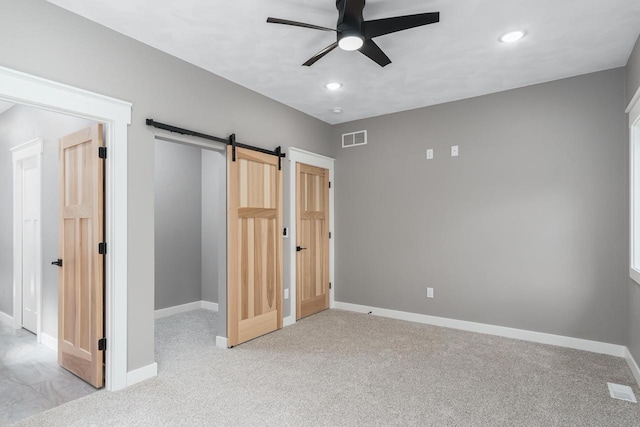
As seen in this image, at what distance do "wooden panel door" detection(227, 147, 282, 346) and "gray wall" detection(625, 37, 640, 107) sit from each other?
3.37 metres

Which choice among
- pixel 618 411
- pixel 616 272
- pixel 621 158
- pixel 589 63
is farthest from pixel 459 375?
pixel 589 63

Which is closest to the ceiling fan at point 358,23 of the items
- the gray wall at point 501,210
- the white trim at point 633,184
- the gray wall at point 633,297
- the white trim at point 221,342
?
the gray wall at point 633,297

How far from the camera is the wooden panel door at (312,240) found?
4609 mm

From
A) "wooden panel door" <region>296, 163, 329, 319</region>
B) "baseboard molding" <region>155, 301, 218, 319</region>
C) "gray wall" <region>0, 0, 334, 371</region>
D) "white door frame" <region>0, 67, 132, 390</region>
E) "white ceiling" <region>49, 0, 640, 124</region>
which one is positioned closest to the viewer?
"gray wall" <region>0, 0, 334, 371</region>

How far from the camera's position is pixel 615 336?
337cm

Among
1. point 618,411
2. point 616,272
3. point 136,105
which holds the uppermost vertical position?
point 136,105

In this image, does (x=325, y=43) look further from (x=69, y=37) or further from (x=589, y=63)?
(x=589, y=63)

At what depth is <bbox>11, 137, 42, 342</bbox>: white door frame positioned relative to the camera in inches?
146

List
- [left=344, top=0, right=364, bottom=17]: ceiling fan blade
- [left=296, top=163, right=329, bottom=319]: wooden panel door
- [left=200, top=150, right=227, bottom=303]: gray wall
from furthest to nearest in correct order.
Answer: [left=200, top=150, right=227, bottom=303]: gray wall < [left=296, top=163, right=329, bottom=319]: wooden panel door < [left=344, top=0, right=364, bottom=17]: ceiling fan blade

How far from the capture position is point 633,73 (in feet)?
9.78

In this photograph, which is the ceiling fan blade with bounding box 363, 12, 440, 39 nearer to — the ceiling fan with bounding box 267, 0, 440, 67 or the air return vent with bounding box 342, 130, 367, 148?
the ceiling fan with bounding box 267, 0, 440, 67

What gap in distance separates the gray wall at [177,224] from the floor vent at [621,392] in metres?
4.84

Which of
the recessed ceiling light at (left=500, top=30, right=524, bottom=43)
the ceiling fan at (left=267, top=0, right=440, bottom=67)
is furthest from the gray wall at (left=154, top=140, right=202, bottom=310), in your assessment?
the recessed ceiling light at (left=500, top=30, right=524, bottom=43)

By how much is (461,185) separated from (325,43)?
7.81ft
